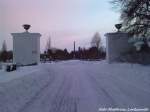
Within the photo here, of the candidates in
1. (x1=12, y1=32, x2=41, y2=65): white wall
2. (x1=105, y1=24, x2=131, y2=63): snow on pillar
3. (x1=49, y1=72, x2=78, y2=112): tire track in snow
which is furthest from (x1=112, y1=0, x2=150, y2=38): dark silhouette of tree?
(x1=49, y1=72, x2=78, y2=112): tire track in snow

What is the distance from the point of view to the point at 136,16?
2741cm

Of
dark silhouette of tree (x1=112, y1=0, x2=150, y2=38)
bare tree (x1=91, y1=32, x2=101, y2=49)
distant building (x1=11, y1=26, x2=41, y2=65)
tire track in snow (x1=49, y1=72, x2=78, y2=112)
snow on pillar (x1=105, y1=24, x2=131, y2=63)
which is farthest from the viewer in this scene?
bare tree (x1=91, y1=32, x2=101, y2=49)

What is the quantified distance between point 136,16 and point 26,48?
1562 cm

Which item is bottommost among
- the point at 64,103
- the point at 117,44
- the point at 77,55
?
the point at 64,103

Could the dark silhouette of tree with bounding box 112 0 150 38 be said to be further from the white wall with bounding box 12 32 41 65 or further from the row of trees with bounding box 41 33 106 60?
the row of trees with bounding box 41 33 106 60

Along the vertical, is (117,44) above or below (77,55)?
above

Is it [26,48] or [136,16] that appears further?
[26,48]

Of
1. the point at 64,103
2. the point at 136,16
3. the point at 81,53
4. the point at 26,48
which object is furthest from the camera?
the point at 81,53

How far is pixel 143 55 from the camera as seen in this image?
33500mm

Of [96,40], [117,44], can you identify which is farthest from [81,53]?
[117,44]

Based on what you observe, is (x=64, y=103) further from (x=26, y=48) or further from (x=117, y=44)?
(x=117, y=44)

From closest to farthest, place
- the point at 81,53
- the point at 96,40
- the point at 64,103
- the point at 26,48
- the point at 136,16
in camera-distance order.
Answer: the point at 64,103 < the point at 136,16 < the point at 26,48 < the point at 81,53 < the point at 96,40

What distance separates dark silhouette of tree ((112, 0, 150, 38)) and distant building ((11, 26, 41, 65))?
41.2 feet

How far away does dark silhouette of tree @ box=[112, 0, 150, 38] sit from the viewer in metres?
26.5
